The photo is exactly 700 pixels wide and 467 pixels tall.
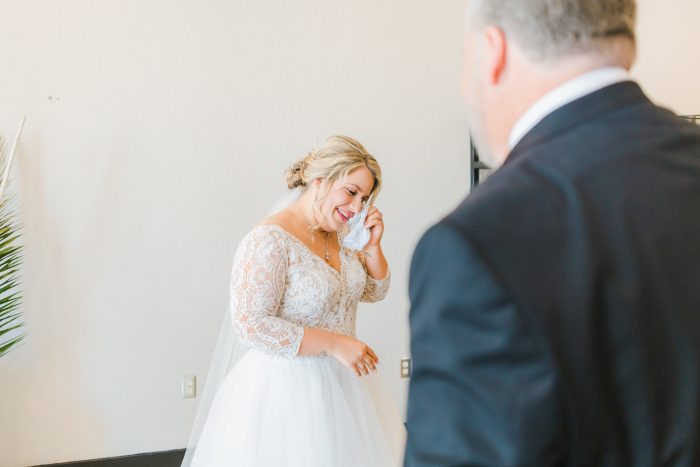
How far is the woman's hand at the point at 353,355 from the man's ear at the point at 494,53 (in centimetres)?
153

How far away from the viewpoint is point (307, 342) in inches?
86.3

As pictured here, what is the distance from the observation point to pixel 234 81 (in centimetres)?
341

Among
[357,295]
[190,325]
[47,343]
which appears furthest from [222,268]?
[357,295]

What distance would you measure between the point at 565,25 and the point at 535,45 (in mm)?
35

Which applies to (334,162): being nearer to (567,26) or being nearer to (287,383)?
(287,383)

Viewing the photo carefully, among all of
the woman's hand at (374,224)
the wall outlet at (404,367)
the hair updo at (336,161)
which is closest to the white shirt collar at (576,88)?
→ the hair updo at (336,161)

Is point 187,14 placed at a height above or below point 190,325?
above

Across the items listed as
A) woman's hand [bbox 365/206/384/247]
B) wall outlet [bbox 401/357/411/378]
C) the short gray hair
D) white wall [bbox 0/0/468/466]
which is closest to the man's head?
the short gray hair

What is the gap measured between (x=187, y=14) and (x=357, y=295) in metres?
1.76

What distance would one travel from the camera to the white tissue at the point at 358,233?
243cm

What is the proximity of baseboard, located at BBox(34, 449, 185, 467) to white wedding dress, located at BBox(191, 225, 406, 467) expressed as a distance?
1.17 meters

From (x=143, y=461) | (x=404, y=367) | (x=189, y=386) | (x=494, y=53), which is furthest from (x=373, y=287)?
(x=494, y=53)

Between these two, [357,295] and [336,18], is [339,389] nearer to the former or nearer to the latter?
[357,295]

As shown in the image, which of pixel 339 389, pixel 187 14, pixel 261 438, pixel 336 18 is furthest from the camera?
pixel 336 18
